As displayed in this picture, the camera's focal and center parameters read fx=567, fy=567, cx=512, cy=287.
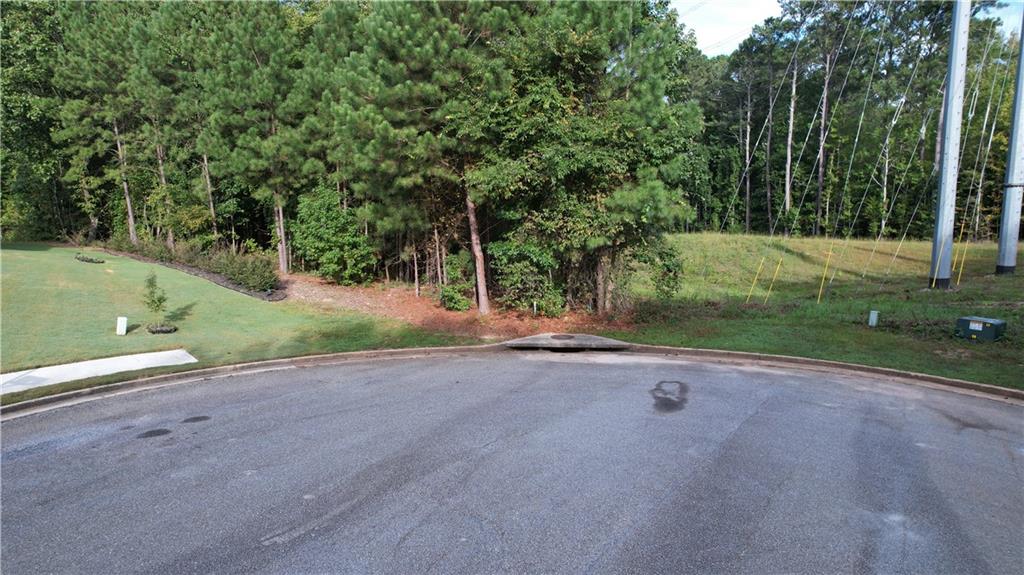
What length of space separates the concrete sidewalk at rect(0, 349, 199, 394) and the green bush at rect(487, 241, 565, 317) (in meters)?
7.29

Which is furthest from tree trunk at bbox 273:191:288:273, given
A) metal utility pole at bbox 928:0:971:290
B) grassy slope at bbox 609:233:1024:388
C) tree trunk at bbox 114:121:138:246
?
metal utility pole at bbox 928:0:971:290

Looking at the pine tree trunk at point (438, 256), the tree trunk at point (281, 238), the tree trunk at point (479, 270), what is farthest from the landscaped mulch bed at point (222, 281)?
the tree trunk at point (479, 270)

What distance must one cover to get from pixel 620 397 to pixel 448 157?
869 centimetres

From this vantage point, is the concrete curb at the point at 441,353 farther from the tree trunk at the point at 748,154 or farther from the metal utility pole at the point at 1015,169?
the tree trunk at the point at 748,154

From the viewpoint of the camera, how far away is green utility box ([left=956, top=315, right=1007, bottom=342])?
10.8 m

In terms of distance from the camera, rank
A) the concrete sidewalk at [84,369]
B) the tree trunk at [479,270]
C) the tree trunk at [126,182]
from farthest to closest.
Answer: the tree trunk at [126,182] < the tree trunk at [479,270] < the concrete sidewalk at [84,369]

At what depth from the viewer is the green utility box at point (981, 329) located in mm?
10789

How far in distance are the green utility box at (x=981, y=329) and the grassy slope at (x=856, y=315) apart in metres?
0.18

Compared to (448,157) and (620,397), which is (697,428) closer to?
(620,397)

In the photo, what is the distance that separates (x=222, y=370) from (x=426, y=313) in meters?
6.56

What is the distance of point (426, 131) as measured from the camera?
45.0 feet

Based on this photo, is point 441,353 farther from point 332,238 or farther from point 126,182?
point 126,182

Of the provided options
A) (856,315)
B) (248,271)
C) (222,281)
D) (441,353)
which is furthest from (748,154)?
(441,353)

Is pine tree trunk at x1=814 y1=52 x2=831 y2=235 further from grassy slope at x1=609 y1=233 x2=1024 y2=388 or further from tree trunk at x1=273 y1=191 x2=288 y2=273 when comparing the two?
tree trunk at x1=273 y1=191 x2=288 y2=273
